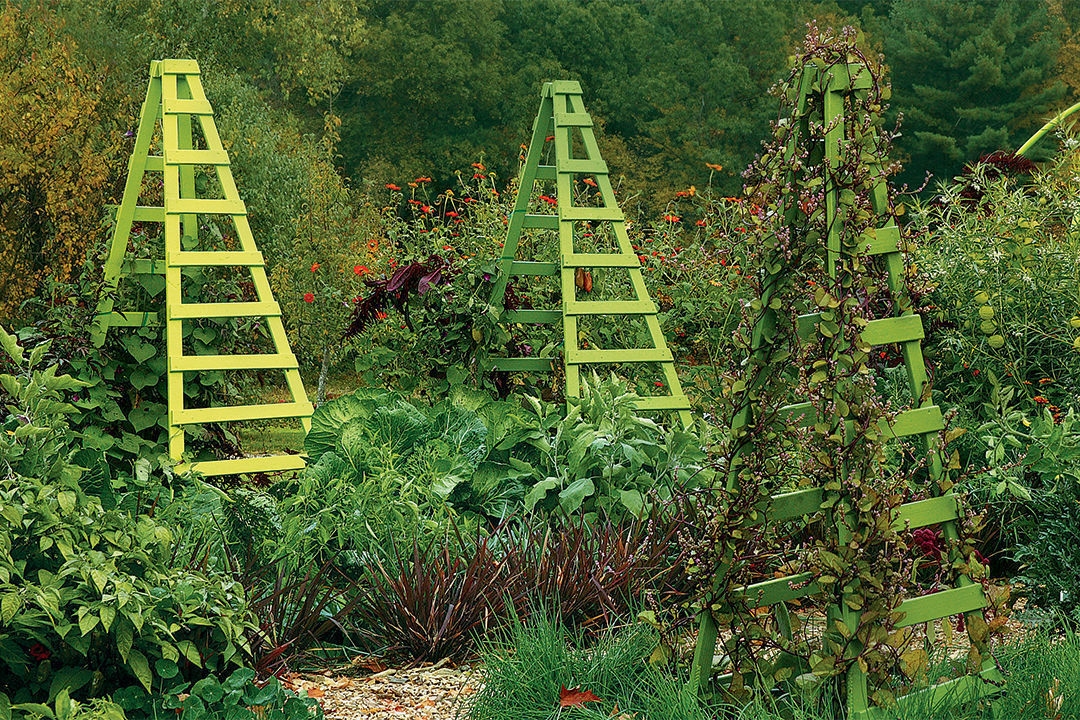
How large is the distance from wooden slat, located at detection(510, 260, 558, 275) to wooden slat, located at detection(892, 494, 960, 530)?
2997 millimetres

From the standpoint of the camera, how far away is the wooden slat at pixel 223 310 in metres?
4.42

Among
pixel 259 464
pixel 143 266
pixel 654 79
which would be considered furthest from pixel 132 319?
pixel 654 79

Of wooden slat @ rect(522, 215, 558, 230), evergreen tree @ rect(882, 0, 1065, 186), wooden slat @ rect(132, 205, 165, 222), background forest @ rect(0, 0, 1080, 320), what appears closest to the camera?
wooden slat @ rect(132, 205, 165, 222)

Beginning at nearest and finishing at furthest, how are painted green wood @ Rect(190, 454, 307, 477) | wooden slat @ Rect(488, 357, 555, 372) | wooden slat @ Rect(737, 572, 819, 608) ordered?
wooden slat @ Rect(737, 572, 819, 608) < painted green wood @ Rect(190, 454, 307, 477) < wooden slat @ Rect(488, 357, 555, 372)

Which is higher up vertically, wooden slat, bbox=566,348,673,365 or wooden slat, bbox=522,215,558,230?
wooden slat, bbox=522,215,558,230

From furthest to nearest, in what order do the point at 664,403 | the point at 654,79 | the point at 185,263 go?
the point at 654,79
the point at 664,403
the point at 185,263

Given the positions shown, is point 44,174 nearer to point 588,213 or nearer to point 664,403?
point 588,213

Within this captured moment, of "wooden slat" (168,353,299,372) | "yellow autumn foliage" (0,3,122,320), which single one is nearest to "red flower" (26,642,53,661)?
"wooden slat" (168,353,299,372)

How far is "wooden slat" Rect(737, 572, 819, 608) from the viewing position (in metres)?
2.54

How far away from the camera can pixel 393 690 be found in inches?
115

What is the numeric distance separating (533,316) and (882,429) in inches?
120

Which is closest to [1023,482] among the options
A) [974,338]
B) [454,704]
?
[974,338]

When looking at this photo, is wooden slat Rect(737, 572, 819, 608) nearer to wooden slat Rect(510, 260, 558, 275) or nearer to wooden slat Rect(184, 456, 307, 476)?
wooden slat Rect(184, 456, 307, 476)

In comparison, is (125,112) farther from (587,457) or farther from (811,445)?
(811,445)
